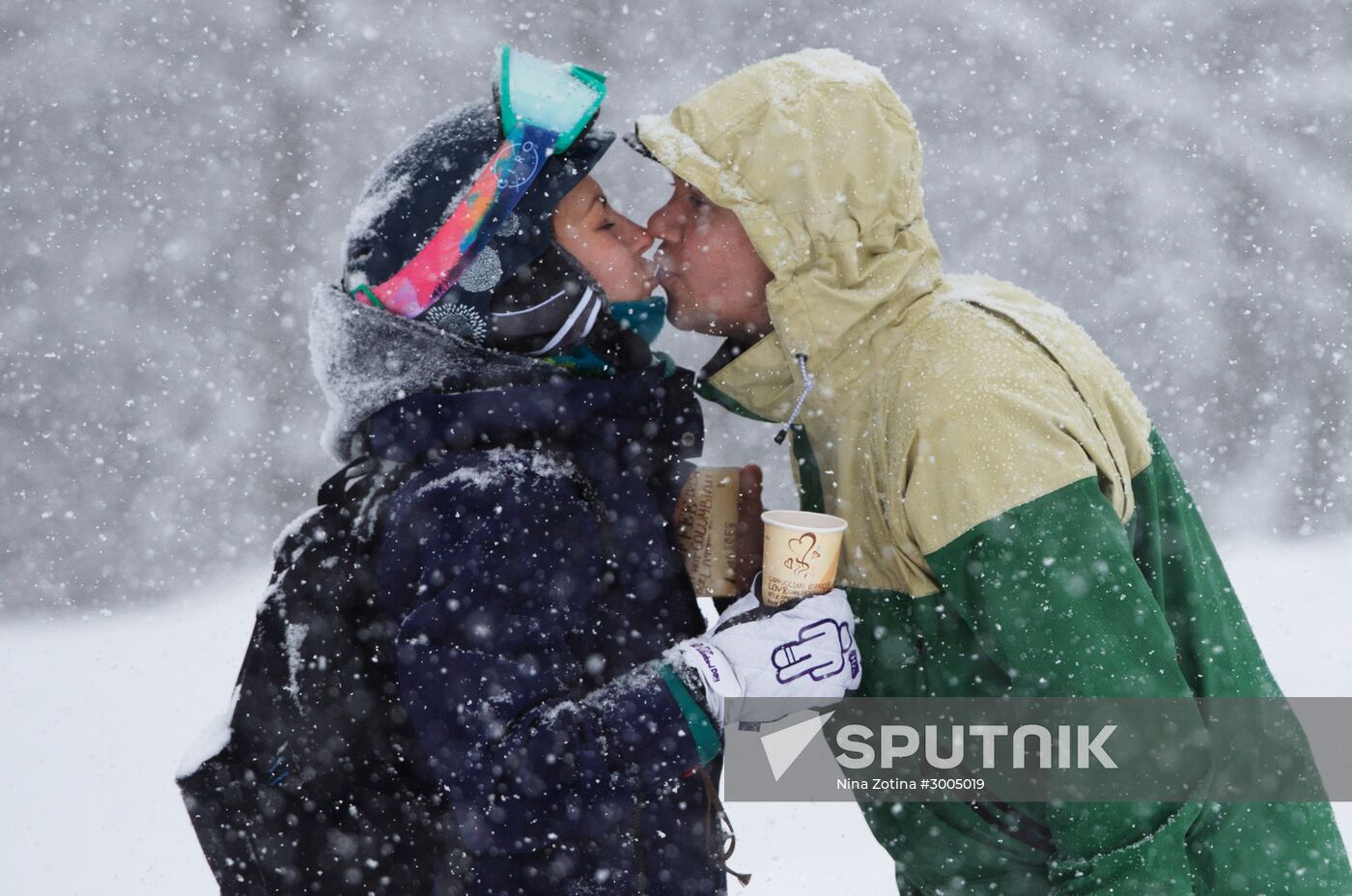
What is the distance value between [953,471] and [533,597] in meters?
0.74

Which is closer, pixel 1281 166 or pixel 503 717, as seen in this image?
pixel 503 717

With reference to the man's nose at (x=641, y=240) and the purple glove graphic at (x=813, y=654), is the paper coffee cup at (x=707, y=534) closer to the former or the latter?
the purple glove graphic at (x=813, y=654)

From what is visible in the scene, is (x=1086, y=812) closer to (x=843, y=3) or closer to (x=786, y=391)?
(x=786, y=391)

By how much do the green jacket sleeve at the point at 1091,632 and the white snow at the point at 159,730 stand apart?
1.50 metres

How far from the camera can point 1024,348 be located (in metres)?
1.94

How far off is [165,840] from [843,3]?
5.52 m

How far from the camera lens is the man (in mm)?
1779

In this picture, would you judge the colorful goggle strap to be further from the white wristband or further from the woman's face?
the white wristband

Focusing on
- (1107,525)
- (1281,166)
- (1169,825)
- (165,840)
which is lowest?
(1281,166)

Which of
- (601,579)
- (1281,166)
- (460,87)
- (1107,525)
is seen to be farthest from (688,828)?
(1281,166)

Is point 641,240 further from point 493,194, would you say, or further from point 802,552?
point 802,552

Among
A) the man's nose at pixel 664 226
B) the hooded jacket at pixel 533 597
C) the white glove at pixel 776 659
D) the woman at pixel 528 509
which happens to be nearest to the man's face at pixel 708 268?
the man's nose at pixel 664 226

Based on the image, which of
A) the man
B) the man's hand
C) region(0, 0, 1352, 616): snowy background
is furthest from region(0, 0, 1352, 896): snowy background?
Result: the man's hand

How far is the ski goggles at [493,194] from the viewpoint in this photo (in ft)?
6.87
